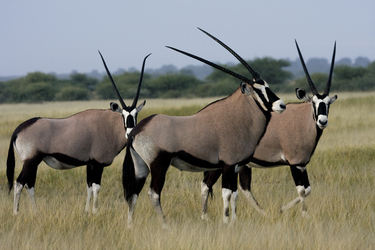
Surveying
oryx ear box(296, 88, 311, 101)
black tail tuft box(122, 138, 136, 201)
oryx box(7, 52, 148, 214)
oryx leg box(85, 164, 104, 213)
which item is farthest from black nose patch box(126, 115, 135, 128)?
oryx ear box(296, 88, 311, 101)

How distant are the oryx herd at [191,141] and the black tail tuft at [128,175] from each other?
0.04 ft

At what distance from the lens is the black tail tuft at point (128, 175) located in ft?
20.7

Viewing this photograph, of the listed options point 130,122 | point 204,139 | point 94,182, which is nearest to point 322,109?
point 204,139

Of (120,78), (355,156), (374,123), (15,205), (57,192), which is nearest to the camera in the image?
(15,205)

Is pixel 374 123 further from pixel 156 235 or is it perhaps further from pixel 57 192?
pixel 156 235

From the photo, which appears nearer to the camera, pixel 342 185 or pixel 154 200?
pixel 154 200

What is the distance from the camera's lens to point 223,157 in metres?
6.29

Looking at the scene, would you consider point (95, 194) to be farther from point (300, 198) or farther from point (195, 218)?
point (300, 198)

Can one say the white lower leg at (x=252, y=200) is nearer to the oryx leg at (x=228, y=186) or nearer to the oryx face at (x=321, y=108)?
the oryx leg at (x=228, y=186)

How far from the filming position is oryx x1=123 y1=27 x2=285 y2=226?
6109mm

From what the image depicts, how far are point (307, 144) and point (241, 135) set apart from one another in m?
1.64

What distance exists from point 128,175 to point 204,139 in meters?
0.95

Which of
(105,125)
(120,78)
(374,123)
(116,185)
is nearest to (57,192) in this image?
(116,185)

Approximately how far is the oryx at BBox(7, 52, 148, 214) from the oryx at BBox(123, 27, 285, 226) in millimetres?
1060
